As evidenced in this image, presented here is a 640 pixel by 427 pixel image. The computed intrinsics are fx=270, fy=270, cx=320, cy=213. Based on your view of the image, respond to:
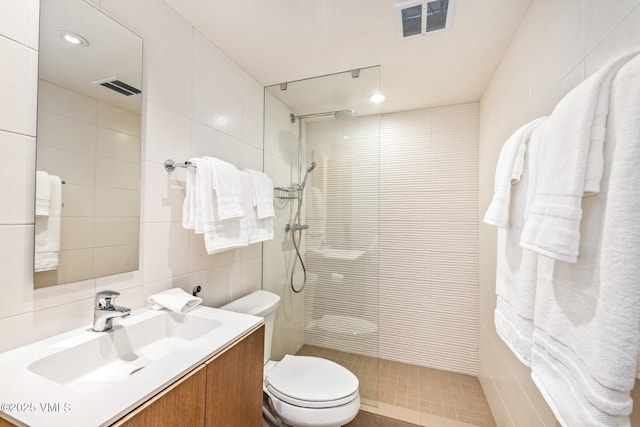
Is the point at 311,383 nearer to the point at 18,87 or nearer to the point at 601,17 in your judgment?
the point at 18,87

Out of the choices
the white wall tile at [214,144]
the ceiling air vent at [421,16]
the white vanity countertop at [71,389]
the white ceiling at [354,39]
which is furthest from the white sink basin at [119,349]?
the ceiling air vent at [421,16]

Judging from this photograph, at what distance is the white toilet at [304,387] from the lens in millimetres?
1358

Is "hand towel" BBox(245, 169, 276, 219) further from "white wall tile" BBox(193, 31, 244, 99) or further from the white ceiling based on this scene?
the white ceiling

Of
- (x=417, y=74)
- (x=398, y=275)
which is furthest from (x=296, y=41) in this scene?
(x=398, y=275)

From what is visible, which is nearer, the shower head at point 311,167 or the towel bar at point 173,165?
the towel bar at point 173,165

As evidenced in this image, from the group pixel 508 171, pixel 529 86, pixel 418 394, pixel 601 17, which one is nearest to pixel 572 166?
pixel 508 171

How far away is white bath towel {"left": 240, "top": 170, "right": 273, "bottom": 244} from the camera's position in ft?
5.26

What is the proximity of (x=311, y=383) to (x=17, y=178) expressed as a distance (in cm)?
153

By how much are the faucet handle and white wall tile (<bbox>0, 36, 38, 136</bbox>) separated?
0.55m

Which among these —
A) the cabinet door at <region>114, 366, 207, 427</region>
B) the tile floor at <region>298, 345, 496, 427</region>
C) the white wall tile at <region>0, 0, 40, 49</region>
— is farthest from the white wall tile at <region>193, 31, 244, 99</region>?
the tile floor at <region>298, 345, 496, 427</region>

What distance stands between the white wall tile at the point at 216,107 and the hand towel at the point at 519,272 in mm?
1538

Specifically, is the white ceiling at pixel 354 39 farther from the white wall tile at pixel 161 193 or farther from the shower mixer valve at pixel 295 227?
the shower mixer valve at pixel 295 227

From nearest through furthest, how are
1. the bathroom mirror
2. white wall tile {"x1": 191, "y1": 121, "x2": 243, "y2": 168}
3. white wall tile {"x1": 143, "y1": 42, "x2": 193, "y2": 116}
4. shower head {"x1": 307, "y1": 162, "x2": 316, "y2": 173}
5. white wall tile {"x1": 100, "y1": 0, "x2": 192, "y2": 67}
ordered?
the bathroom mirror < white wall tile {"x1": 100, "y1": 0, "x2": 192, "y2": 67} < white wall tile {"x1": 143, "y1": 42, "x2": 193, "y2": 116} < white wall tile {"x1": 191, "y1": 121, "x2": 243, "y2": 168} < shower head {"x1": 307, "y1": 162, "x2": 316, "y2": 173}

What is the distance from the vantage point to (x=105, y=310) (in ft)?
3.05
